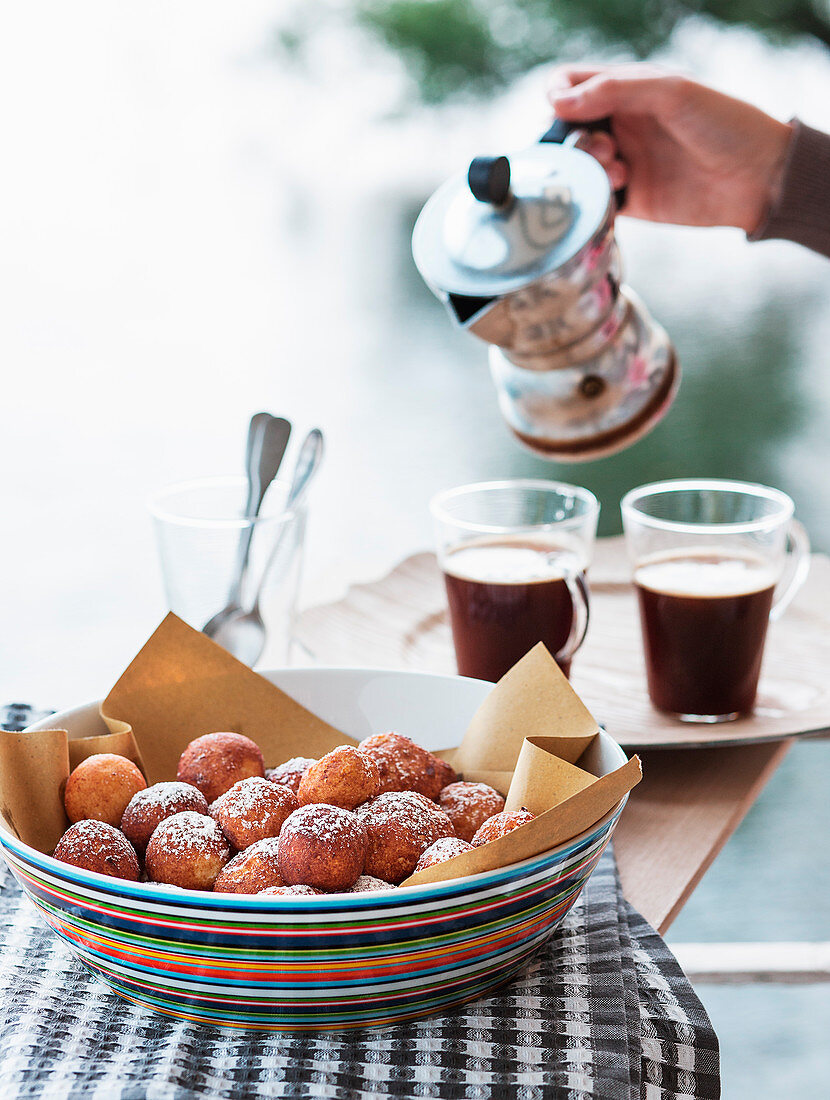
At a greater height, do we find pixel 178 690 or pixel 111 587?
pixel 178 690

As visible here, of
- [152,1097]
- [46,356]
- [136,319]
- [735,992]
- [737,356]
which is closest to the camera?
[152,1097]

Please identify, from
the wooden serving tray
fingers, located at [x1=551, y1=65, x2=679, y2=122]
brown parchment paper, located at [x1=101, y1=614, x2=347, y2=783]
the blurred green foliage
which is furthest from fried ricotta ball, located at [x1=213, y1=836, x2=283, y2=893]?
the blurred green foliage

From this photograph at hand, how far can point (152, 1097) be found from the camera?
31cm

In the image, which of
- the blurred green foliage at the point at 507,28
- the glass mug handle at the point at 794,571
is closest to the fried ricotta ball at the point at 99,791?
the glass mug handle at the point at 794,571

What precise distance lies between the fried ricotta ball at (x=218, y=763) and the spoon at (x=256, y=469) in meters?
0.21

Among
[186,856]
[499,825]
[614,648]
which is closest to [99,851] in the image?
[186,856]

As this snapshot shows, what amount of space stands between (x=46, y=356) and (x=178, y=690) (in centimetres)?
226

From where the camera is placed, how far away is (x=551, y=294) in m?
0.55

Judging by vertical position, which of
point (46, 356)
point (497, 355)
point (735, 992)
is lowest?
point (735, 992)

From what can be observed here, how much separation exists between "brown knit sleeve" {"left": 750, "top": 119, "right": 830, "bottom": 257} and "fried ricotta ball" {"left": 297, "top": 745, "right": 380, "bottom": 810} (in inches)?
24.7

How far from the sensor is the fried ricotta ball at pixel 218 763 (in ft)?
1.37

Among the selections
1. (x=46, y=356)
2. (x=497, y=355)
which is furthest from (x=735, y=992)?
(x=46, y=356)

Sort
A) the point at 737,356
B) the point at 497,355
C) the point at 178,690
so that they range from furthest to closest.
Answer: the point at 737,356, the point at 497,355, the point at 178,690

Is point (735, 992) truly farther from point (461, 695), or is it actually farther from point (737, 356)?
point (737, 356)
